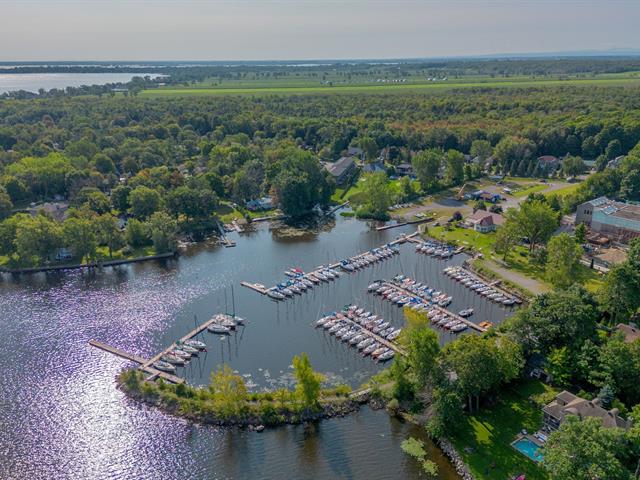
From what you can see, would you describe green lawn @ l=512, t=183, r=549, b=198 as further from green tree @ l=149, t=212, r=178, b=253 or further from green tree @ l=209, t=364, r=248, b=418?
green tree @ l=209, t=364, r=248, b=418

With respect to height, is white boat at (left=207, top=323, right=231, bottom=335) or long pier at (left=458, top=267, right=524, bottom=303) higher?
long pier at (left=458, top=267, right=524, bottom=303)

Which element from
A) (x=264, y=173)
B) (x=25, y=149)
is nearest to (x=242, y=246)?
(x=264, y=173)

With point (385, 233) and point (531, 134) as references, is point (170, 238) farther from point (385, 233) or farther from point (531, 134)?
point (531, 134)

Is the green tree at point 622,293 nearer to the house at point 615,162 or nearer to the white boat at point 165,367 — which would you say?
A: the white boat at point 165,367

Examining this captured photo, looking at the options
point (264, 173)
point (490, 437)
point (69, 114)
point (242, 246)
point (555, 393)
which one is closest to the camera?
point (490, 437)

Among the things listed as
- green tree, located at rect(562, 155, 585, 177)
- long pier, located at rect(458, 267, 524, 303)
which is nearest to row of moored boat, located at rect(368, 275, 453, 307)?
long pier, located at rect(458, 267, 524, 303)

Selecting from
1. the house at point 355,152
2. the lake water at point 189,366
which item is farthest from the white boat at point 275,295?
the house at point 355,152
